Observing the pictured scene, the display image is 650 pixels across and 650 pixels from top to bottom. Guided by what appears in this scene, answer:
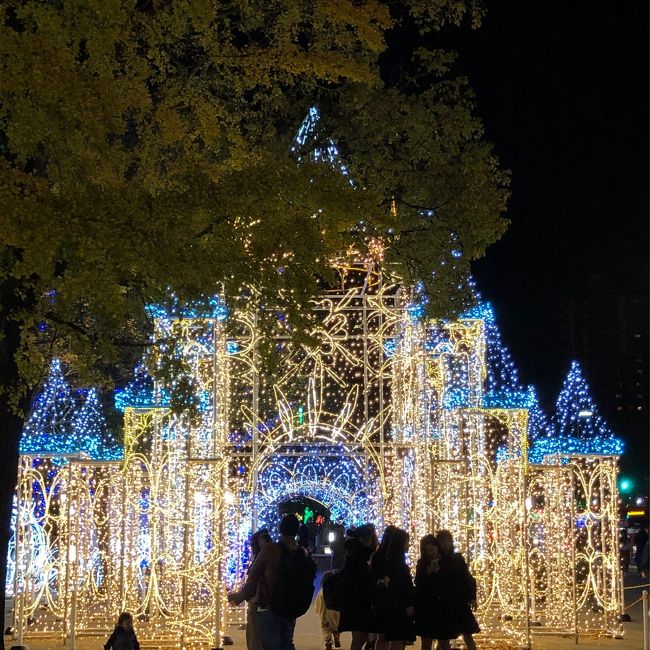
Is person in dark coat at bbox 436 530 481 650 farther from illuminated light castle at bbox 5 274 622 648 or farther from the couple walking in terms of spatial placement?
illuminated light castle at bbox 5 274 622 648

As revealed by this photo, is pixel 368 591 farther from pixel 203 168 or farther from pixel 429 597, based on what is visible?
pixel 203 168

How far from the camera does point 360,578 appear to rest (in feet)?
30.4

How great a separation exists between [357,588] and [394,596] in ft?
1.07

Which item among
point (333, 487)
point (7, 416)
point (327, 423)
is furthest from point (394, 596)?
point (333, 487)

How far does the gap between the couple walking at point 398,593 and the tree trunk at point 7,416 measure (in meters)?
2.65

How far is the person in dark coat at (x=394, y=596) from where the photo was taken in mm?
9102

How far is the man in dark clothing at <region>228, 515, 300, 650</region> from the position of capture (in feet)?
28.0

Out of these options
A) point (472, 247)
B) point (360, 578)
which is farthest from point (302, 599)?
point (472, 247)

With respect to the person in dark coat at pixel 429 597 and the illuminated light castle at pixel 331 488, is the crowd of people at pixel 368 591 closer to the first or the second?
the person in dark coat at pixel 429 597

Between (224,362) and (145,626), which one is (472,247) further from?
(145,626)

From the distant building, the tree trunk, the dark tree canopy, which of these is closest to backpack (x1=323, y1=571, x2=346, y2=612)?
the dark tree canopy

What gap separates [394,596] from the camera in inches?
359

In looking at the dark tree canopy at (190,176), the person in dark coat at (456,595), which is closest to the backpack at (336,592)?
the person in dark coat at (456,595)

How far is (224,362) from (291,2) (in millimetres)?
5516
